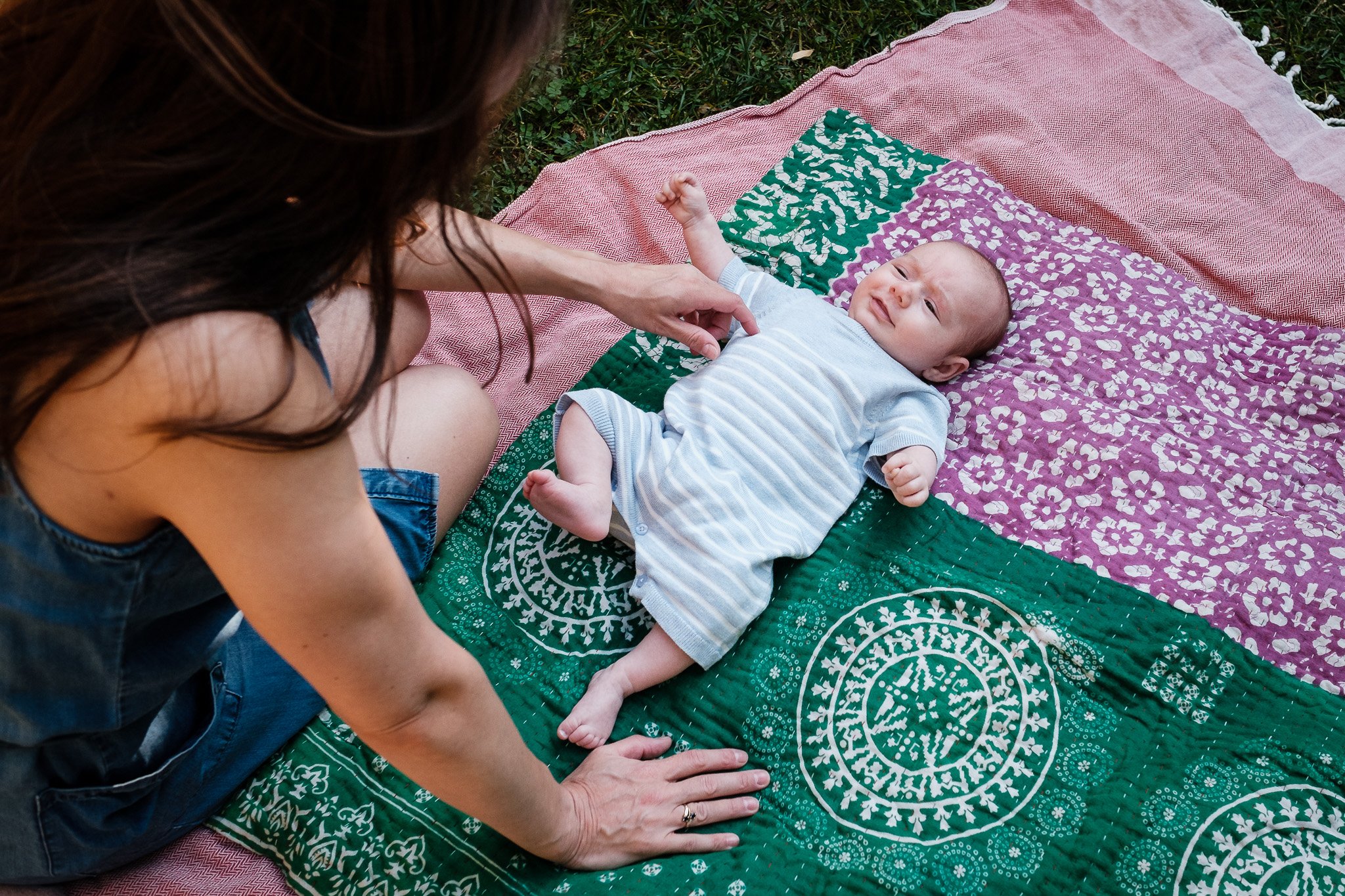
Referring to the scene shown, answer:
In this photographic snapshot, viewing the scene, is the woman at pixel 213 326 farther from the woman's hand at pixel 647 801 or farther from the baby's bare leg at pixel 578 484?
the baby's bare leg at pixel 578 484

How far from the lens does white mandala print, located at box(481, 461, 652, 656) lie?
5.79 ft

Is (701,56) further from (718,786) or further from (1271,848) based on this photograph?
(1271,848)

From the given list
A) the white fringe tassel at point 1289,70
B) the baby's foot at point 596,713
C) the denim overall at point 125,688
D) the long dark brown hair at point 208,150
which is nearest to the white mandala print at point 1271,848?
the baby's foot at point 596,713

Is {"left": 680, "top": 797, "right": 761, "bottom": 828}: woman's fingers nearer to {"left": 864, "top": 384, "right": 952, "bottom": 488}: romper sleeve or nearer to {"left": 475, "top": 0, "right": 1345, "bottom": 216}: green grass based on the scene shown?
{"left": 864, "top": 384, "right": 952, "bottom": 488}: romper sleeve

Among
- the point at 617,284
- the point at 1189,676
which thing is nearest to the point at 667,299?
the point at 617,284

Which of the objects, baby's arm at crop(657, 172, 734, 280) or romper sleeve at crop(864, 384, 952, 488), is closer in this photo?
romper sleeve at crop(864, 384, 952, 488)

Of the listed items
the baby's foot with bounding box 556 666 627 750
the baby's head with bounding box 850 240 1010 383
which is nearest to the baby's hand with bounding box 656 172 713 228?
the baby's head with bounding box 850 240 1010 383

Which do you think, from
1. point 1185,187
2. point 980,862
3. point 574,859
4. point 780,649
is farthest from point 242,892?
point 1185,187

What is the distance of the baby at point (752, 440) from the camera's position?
1677mm

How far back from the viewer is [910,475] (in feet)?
5.91

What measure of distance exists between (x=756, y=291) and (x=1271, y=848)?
1262 millimetres

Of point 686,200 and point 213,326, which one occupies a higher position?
point 213,326

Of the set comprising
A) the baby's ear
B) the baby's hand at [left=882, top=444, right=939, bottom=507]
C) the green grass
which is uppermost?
the green grass

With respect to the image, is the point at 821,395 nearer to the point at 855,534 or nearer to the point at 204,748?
the point at 855,534
